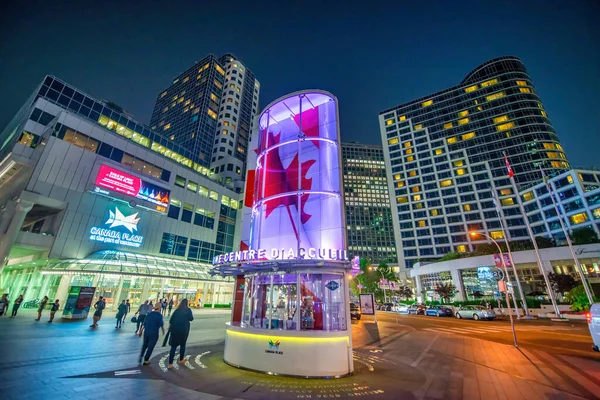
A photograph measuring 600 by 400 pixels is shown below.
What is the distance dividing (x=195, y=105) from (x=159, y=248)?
69.1 m

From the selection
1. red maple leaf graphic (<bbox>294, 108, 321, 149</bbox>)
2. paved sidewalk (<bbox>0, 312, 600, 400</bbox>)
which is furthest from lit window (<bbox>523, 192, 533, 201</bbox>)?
red maple leaf graphic (<bbox>294, 108, 321, 149</bbox>)

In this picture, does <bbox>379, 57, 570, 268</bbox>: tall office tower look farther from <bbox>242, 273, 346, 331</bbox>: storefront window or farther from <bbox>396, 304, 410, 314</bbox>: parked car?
<bbox>242, 273, 346, 331</bbox>: storefront window

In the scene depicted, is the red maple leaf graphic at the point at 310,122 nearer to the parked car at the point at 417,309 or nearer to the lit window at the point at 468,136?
the parked car at the point at 417,309

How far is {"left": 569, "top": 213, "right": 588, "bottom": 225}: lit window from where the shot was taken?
5849 cm

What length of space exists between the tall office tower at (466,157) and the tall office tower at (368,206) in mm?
41637

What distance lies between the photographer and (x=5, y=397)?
19.2 feet

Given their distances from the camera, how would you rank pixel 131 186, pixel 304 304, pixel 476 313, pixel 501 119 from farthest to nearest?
pixel 501 119, pixel 131 186, pixel 476 313, pixel 304 304

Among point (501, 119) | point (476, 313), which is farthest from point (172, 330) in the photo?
point (501, 119)

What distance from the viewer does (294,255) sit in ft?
33.2

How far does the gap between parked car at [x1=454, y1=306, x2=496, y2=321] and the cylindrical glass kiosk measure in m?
30.4

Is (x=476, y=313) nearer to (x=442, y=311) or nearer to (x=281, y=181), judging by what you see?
(x=442, y=311)

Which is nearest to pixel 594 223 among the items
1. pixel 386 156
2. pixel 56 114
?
pixel 386 156

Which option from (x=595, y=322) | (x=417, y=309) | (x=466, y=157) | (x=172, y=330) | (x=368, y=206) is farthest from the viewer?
(x=368, y=206)

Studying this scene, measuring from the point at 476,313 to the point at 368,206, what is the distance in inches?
4259
